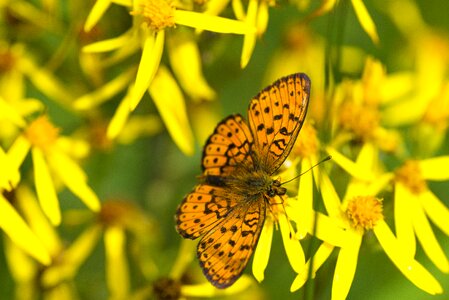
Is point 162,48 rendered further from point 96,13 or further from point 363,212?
point 363,212

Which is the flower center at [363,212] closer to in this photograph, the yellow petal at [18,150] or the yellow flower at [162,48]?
the yellow flower at [162,48]

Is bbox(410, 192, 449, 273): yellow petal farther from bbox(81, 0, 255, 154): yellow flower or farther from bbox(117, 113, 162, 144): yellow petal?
bbox(117, 113, 162, 144): yellow petal

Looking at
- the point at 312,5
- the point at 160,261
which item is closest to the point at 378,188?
the point at 160,261

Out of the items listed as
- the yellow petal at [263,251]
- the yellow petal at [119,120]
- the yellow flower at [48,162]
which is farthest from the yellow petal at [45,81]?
the yellow petal at [263,251]

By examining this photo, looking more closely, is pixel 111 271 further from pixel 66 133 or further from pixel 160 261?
pixel 66 133

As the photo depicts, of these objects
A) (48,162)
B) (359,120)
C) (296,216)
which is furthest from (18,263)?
(359,120)
